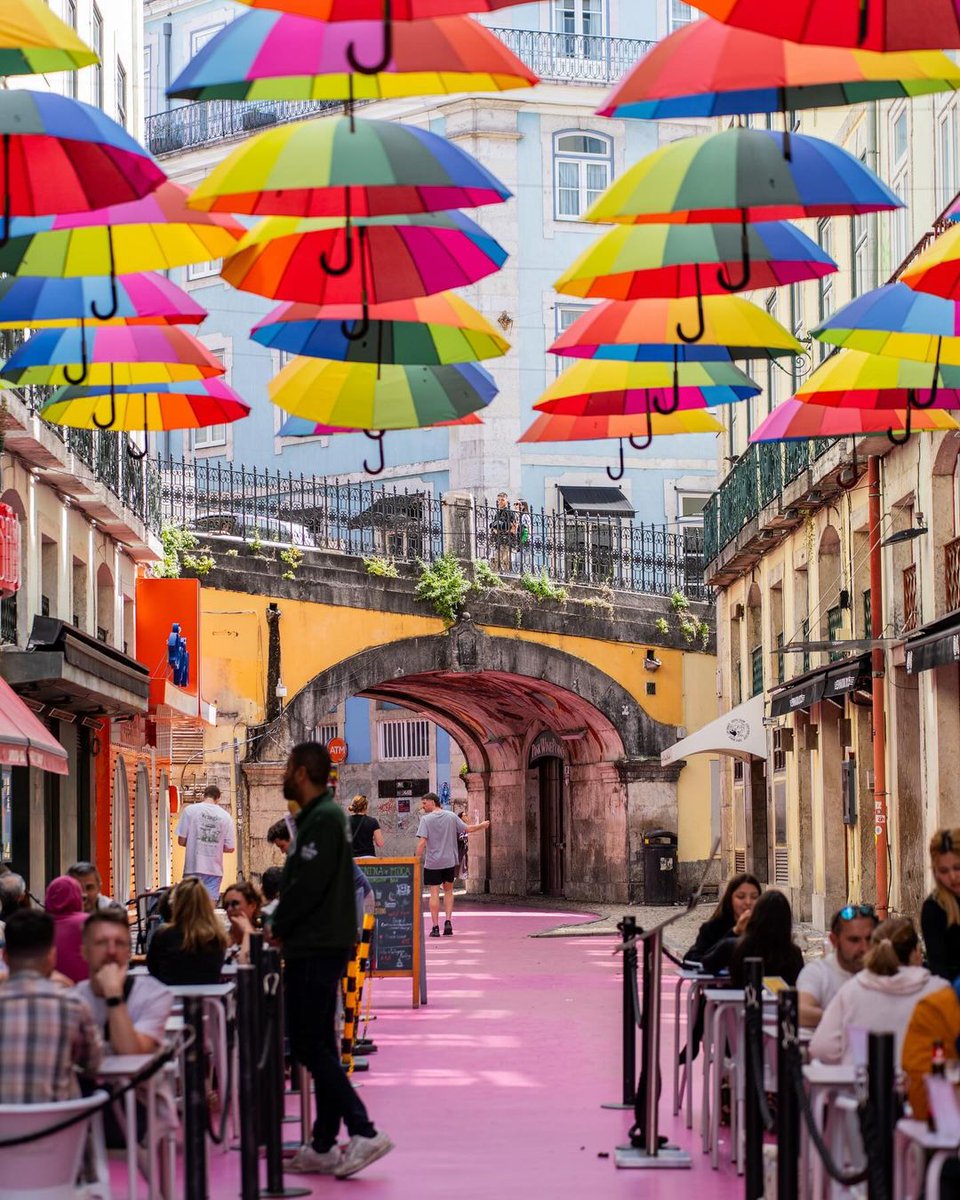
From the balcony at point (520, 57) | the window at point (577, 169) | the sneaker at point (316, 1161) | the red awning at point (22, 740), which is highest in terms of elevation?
the balcony at point (520, 57)

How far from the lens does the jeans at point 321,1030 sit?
8.98m

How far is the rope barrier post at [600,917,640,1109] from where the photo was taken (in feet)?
34.8

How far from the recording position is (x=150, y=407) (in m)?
12.3

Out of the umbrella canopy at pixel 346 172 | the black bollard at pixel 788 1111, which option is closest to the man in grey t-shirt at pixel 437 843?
the umbrella canopy at pixel 346 172

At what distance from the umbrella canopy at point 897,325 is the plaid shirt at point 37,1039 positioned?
5.58 meters

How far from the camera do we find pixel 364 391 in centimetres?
1159

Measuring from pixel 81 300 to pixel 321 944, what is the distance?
3.48 meters

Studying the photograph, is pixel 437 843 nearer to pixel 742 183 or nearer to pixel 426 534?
pixel 426 534

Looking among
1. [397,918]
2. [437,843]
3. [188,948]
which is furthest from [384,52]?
[437,843]

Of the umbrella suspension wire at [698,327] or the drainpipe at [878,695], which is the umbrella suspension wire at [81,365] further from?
the drainpipe at [878,695]

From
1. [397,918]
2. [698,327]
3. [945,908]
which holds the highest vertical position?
[698,327]

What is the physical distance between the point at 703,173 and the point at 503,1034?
26.0 ft

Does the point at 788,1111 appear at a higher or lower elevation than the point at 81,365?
lower

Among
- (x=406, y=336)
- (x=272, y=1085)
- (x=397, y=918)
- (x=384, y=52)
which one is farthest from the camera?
(x=397, y=918)
